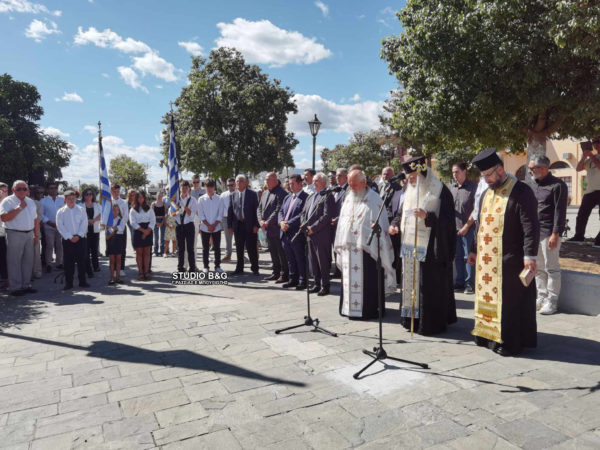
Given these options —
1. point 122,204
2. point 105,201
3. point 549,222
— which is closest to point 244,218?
point 122,204

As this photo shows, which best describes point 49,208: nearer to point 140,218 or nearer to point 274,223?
point 140,218

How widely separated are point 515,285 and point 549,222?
1962 millimetres

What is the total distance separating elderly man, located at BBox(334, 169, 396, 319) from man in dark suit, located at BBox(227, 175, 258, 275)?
150 inches

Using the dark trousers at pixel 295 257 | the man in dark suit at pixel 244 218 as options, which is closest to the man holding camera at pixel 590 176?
the dark trousers at pixel 295 257

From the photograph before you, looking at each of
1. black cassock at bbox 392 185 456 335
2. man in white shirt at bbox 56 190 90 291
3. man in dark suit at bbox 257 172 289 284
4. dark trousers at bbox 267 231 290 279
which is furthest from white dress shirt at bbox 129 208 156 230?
black cassock at bbox 392 185 456 335

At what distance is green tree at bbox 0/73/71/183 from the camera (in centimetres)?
2948

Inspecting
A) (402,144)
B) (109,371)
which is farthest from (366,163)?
A: (109,371)

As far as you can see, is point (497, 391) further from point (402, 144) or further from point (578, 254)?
point (402, 144)

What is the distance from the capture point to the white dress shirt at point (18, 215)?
779cm

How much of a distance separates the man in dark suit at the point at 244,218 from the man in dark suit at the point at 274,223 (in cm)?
41

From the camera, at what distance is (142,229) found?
346 inches

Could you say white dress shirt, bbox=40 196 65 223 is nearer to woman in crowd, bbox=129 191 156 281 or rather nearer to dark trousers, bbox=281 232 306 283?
woman in crowd, bbox=129 191 156 281

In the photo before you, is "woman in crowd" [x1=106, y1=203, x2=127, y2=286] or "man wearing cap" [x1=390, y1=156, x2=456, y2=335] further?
"woman in crowd" [x1=106, y1=203, x2=127, y2=286]

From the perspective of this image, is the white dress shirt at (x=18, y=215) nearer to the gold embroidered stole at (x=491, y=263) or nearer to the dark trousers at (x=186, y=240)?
the dark trousers at (x=186, y=240)
